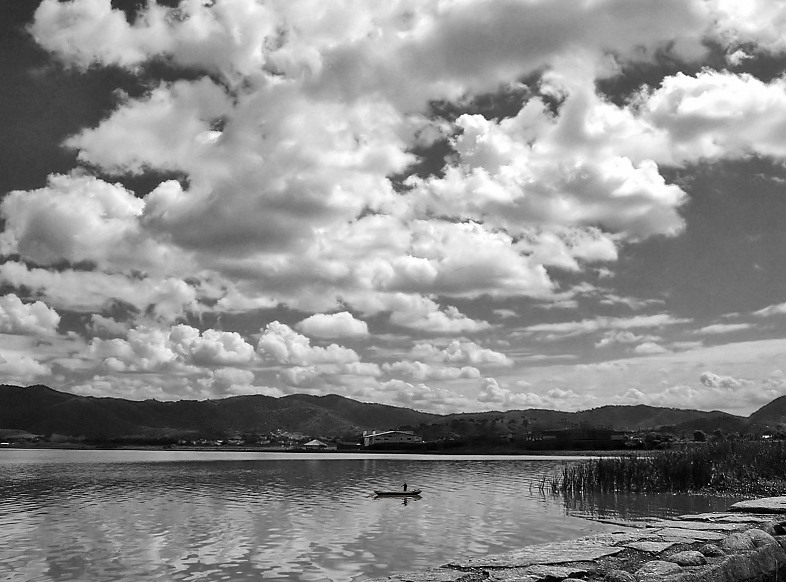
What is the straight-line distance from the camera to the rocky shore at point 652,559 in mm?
8266

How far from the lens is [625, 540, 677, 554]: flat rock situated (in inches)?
373

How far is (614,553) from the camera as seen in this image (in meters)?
9.29

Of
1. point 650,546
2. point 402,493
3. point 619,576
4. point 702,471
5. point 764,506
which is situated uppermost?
point 764,506

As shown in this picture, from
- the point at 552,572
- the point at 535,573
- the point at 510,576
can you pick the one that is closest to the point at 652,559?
the point at 552,572

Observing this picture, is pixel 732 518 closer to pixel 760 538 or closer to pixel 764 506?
pixel 764 506

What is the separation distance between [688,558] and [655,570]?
876 millimetres

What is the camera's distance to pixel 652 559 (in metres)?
9.16

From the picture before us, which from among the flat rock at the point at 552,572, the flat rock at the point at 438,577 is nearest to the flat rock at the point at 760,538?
the flat rock at the point at 552,572

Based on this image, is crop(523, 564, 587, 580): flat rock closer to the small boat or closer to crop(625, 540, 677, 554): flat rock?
crop(625, 540, 677, 554): flat rock

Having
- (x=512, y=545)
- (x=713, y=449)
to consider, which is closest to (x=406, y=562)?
(x=512, y=545)

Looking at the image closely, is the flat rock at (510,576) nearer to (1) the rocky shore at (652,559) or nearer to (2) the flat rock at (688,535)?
Answer: (1) the rocky shore at (652,559)

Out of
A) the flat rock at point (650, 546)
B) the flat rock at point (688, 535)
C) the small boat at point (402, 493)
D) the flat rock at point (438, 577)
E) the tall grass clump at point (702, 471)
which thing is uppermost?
the flat rock at point (688, 535)

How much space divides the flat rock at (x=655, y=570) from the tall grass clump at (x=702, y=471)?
120 feet

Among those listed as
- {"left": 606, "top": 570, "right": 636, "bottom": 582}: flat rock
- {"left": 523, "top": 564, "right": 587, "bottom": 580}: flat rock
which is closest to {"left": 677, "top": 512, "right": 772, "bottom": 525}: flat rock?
{"left": 606, "top": 570, "right": 636, "bottom": 582}: flat rock
